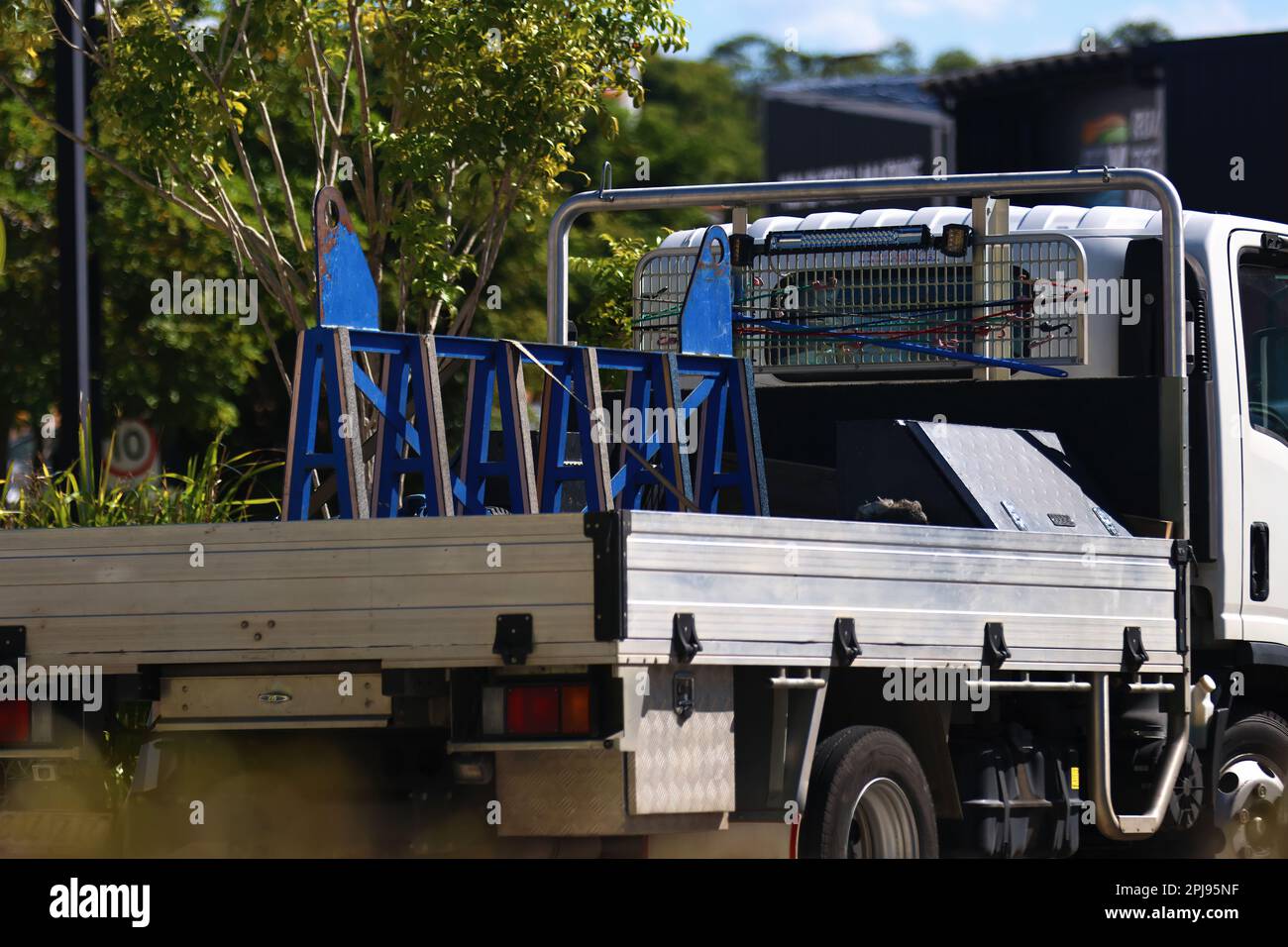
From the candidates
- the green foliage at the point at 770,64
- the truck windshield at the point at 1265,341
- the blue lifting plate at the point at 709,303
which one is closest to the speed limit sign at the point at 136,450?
the blue lifting plate at the point at 709,303

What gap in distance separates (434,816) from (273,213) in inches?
552

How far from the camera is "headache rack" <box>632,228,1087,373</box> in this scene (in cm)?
913

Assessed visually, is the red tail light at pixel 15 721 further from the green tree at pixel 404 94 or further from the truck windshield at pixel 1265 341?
the green tree at pixel 404 94

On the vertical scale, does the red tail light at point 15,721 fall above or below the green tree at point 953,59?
below

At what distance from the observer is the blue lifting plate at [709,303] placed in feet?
28.6

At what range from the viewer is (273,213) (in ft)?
65.6

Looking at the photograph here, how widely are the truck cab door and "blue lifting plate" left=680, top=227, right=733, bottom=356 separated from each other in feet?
6.46

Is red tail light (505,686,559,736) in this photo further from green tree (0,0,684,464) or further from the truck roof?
green tree (0,0,684,464)

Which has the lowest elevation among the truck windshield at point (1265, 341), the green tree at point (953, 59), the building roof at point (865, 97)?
the truck windshield at point (1265, 341)

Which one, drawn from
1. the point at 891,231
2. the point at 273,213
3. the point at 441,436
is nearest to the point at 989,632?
the point at 441,436

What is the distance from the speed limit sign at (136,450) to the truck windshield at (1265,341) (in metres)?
13.0
